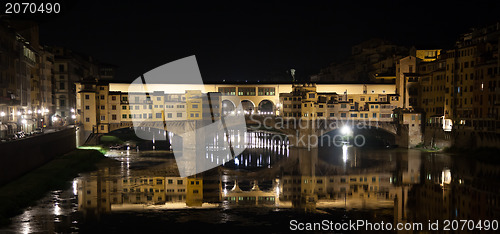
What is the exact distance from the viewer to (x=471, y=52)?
1683 inches

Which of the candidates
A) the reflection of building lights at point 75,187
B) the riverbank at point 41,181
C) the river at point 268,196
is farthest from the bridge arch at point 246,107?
the reflection of building lights at point 75,187

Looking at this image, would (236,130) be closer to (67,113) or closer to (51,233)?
(67,113)

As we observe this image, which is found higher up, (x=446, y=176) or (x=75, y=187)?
(x=75, y=187)

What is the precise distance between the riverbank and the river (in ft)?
1.70

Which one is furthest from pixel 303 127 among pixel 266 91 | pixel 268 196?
pixel 268 196

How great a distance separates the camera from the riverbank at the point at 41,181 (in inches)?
810

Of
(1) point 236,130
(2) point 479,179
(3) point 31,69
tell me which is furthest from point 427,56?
(3) point 31,69

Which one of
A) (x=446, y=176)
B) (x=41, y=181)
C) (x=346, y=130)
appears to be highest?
(x=346, y=130)

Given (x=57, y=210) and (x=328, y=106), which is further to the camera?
(x=328, y=106)

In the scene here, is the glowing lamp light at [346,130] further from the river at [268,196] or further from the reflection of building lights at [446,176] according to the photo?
the reflection of building lights at [446,176]

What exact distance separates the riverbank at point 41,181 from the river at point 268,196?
52cm

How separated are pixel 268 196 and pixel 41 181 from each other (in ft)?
40.9

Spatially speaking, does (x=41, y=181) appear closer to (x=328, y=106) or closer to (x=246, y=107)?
(x=328, y=106)

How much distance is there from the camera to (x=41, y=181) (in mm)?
25750
